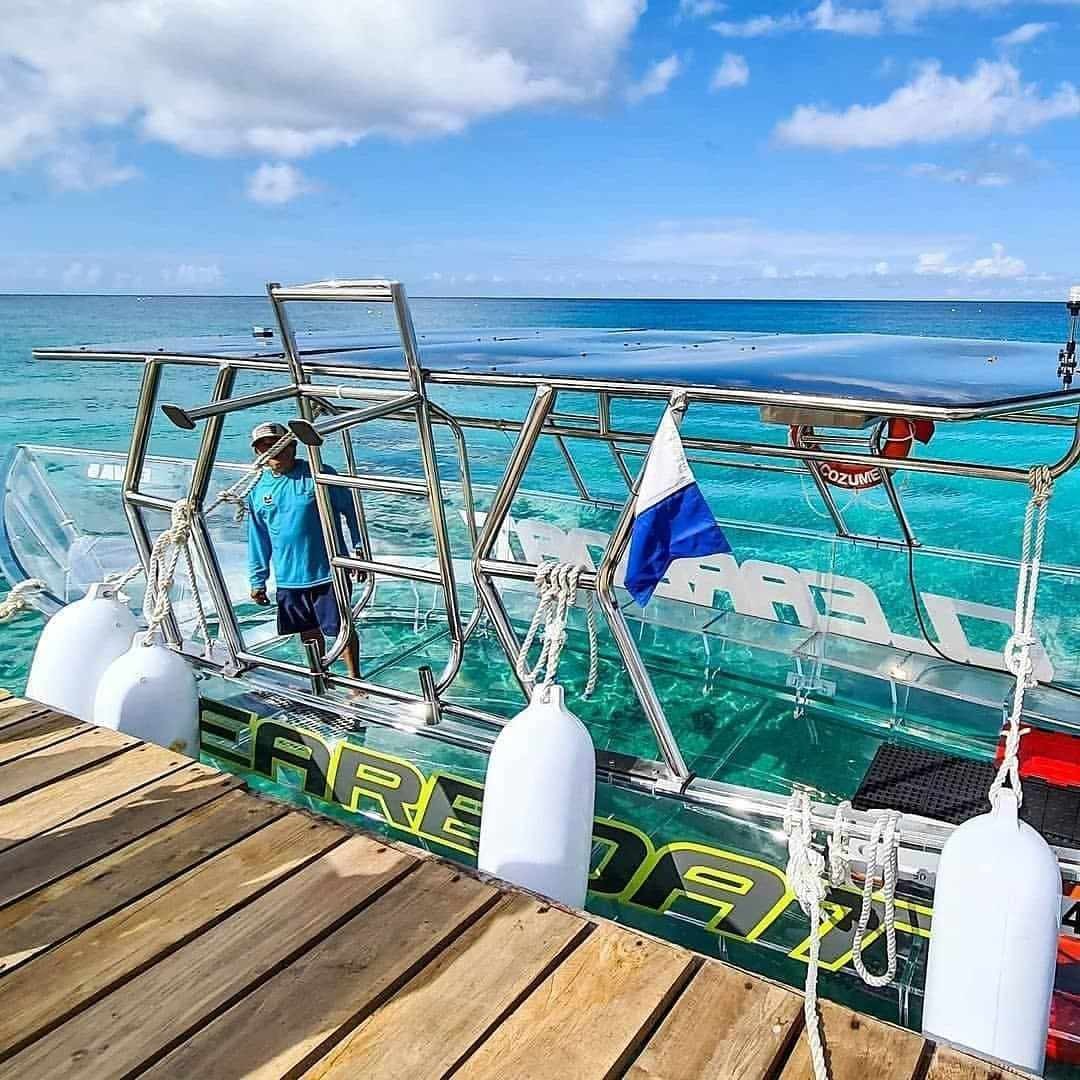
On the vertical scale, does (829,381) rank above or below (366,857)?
above

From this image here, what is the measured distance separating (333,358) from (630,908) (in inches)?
80.2

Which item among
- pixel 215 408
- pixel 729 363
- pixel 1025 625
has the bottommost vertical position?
pixel 1025 625

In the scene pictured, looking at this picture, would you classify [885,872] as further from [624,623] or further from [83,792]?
[83,792]

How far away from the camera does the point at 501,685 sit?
14.3 ft

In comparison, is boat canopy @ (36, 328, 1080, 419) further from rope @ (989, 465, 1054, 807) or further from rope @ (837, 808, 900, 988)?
rope @ (837, 808, 900, 988)

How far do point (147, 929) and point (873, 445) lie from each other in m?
2.73

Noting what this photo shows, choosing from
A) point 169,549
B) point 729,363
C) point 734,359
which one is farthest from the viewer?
point 169,549

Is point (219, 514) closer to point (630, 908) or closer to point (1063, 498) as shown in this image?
point (630, 908)

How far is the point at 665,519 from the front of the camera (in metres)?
2.27

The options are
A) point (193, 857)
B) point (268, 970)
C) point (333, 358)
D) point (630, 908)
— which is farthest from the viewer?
point (333, 358)

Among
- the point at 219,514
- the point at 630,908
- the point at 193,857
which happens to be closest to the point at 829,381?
the point at 630,908

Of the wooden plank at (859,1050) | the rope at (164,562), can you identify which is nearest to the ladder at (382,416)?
the rope at (164,562)

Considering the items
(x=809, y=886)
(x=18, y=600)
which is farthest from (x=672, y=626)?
(x=18, y=600)

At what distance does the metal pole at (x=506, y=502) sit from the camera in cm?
254
